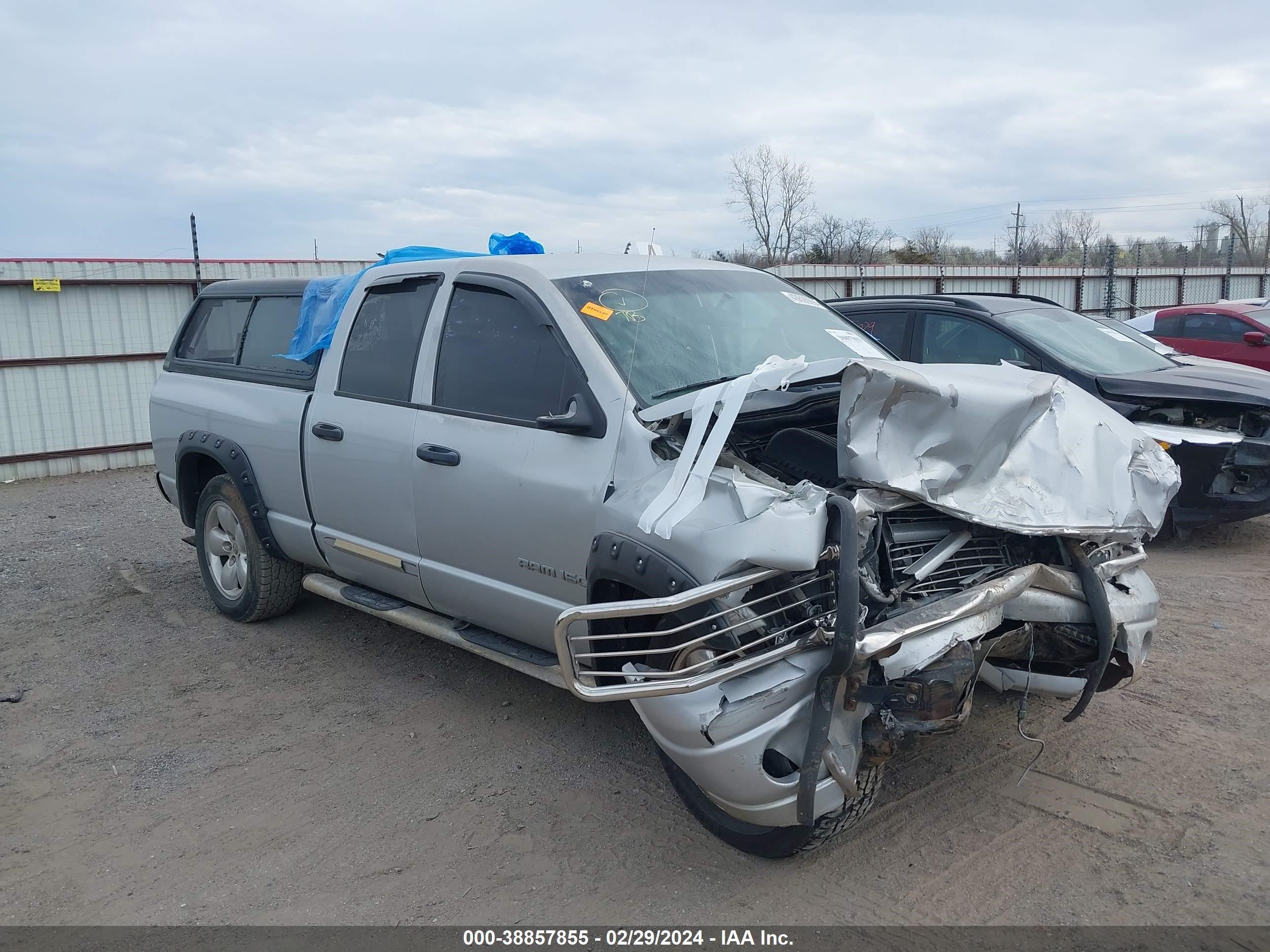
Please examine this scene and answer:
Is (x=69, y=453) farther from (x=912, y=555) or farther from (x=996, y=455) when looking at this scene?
(x=996, y=455)

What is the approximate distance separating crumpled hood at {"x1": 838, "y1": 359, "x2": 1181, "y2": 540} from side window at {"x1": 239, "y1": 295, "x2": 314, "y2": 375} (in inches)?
130

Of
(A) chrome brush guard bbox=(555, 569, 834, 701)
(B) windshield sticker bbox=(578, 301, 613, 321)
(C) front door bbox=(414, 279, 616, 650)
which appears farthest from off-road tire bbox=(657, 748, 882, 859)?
(B) windshield sticker bbox=(578, 301, 613, 321)

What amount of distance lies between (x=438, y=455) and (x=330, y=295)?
5.10 feet

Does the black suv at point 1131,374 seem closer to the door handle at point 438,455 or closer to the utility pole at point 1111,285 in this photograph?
the door handle at point 438,455

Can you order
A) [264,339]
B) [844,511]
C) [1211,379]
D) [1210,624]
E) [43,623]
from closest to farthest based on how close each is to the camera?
[844,511] → [1210,624] → [264,339] → [43,623] → [1211,379]

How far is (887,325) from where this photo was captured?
7.68 m

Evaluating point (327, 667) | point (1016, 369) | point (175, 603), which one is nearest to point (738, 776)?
point (1016, 369)

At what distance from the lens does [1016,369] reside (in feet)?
12.8

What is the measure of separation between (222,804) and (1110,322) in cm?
799

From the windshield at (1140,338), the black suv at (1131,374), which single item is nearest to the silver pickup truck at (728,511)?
the black suv at (1131,374)

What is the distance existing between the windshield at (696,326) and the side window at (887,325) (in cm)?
297

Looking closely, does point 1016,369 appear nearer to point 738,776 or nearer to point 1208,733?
point 1208,733

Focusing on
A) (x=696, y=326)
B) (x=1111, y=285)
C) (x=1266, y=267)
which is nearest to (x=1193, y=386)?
(x=696, y=326)

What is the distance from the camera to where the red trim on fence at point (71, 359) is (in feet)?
37.7
